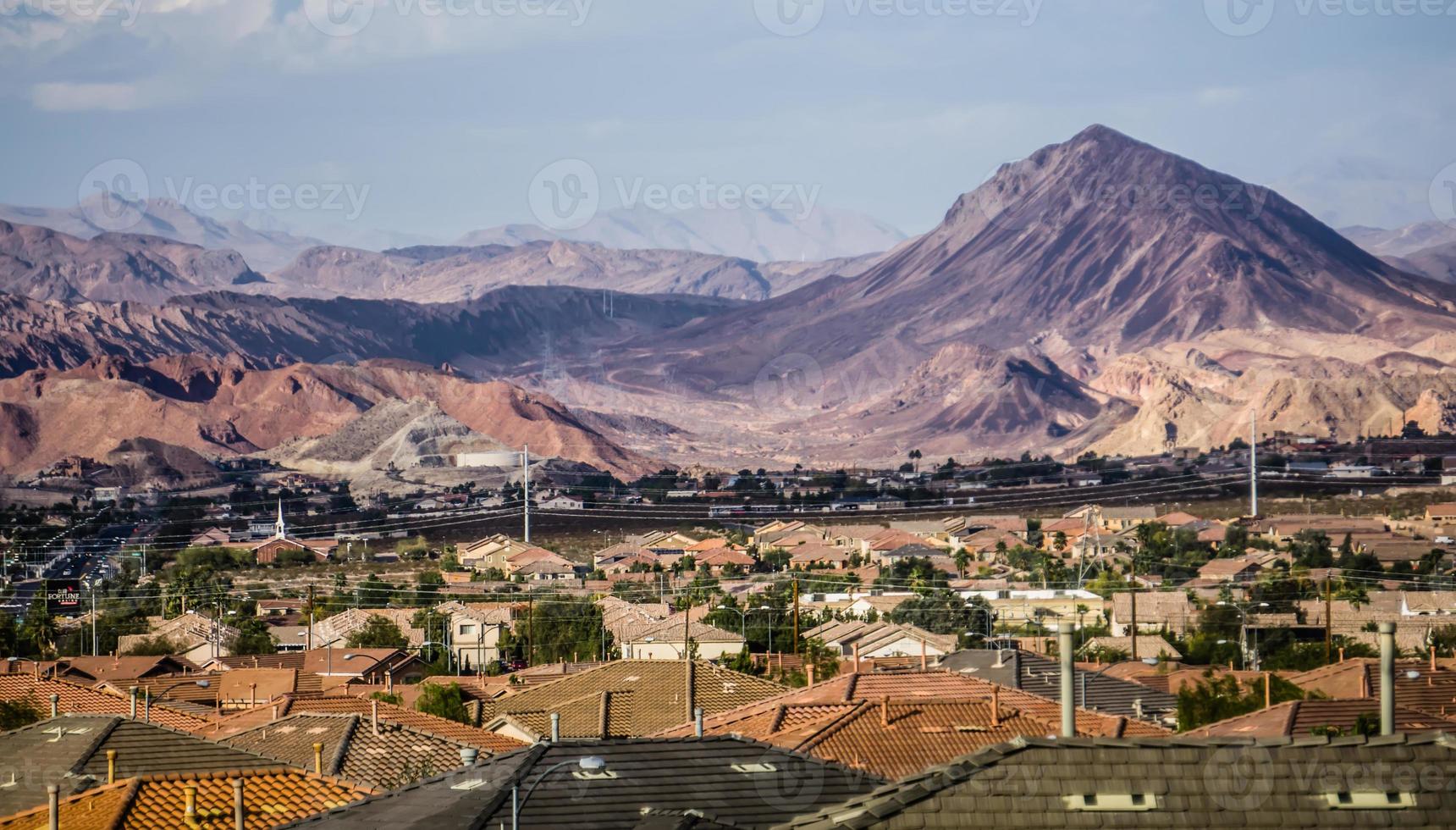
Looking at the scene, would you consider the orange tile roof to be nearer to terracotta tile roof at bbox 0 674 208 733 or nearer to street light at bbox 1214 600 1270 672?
terracotta tile roof at bbox 0 674 208 733

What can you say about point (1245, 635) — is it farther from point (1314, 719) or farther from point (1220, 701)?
point (1314, 719)

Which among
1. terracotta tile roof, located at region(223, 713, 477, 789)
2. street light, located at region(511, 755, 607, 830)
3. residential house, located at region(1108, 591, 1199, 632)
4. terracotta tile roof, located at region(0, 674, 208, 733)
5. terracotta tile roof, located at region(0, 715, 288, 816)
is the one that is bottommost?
residential house, located at region(1108, 591, 1199, 632)

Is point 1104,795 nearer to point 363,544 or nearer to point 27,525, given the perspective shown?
point 363,544

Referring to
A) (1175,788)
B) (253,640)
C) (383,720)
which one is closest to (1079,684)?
(383,720)

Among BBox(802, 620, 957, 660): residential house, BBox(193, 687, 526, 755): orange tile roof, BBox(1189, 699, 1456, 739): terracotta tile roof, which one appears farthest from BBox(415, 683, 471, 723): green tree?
BBox(802, 620, 957, 660): residential house

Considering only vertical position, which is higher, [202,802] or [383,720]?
[202,802]

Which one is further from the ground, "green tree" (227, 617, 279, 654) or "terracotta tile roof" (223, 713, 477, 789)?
"terracotta tile roof" (223, 713, 477, 789)

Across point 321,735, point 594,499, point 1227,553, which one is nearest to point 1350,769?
point 321,735

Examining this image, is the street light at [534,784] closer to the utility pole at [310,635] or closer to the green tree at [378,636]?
the utility pole at [310,635]
